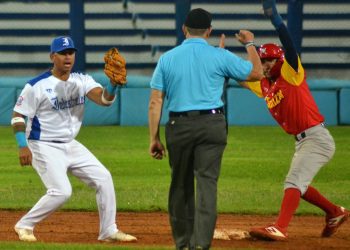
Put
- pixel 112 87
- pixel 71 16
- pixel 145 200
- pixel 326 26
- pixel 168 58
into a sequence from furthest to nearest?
pixel 326 26
pixel 71 16
pixel 145 200
pixel 112 87
pixel 168 58

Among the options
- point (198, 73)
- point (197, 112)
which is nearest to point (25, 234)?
point (197, 112)

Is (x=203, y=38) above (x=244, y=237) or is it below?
above

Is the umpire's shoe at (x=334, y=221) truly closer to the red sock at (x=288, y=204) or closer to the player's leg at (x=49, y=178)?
the red sock at (x=288, y=204)

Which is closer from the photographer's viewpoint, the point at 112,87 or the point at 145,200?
the point at 112,87

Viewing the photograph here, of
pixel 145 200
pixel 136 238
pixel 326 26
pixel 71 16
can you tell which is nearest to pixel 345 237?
pixel 136 238

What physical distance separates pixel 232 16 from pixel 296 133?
69.8ft

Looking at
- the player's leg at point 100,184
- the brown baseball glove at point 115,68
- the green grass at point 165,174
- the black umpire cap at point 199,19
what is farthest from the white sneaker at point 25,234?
the green grass at point 165,174

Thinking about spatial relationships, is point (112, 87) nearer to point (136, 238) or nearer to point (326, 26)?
point (136, 238)

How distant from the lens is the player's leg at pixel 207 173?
8359mm

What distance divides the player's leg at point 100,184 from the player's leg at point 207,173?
1.57m

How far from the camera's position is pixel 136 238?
1011 cm

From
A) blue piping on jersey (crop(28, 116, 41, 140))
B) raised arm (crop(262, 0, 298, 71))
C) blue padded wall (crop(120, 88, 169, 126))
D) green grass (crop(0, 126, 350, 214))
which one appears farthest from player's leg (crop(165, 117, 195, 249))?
blue padded wall (crop(120, 88, 169, 126))

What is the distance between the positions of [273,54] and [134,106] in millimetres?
16087

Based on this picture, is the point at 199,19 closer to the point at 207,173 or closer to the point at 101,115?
the point at 207,173
